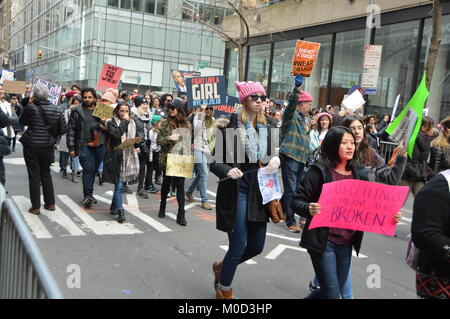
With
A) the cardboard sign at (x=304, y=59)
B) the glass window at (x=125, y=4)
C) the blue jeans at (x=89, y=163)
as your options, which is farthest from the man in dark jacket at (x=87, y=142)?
the glass window at (x=125, y=4)

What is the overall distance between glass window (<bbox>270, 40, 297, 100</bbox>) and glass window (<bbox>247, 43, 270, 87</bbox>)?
88 centimetres

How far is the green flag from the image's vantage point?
11.8 ft

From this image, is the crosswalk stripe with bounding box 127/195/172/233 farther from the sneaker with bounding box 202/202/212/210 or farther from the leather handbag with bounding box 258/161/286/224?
the leather handbag with bounding box 258/161/286/224

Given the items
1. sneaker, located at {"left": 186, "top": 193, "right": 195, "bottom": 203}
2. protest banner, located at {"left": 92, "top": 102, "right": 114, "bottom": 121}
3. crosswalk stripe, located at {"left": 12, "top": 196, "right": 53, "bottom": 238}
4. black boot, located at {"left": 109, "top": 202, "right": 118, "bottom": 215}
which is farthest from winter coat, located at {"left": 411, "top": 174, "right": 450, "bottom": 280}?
sneaker, located at {"left": 186, "top": 193, "right": 195, "bottom": 203}

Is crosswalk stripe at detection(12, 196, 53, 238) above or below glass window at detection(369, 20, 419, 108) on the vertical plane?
below

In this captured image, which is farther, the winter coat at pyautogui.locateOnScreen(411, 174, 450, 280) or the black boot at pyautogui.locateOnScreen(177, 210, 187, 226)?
the black boot at pyautogui.locateOnScreen(177, 210, 187, 226)

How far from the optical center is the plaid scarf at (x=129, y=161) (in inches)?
298

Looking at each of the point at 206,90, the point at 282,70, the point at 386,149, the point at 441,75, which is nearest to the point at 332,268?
the point at 206,90

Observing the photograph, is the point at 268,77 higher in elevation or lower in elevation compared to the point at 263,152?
higher

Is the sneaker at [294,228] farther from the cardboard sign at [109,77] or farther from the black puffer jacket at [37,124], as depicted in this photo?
the cardboard sign at [109,77]
